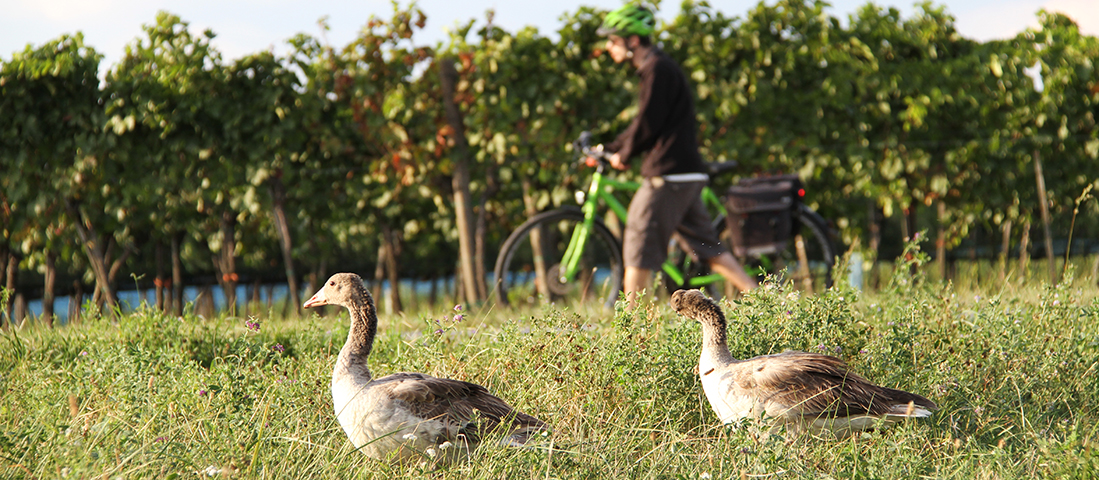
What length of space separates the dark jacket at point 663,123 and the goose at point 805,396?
2.59 m

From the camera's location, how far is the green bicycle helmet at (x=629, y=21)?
18.5ft

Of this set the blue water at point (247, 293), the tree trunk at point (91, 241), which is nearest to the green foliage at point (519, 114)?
the tree trunk at point (91, 241)

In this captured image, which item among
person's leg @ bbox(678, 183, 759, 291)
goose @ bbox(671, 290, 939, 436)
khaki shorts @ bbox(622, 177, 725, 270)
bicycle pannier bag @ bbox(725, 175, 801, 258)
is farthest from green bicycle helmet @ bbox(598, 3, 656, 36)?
goose @ bbox(671, 290, 939, 436)

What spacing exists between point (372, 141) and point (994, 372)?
18.1 feet

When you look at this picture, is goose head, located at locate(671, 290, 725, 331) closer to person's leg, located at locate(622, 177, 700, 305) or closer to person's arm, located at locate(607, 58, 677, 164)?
person's leg, located at locate(622, 177, 700, 305)

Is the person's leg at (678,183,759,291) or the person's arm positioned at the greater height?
the person's arm

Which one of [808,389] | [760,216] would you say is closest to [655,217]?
[760,216]

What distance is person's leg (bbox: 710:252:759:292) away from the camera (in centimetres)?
580

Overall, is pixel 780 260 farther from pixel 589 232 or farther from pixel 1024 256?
pixel 1024 256

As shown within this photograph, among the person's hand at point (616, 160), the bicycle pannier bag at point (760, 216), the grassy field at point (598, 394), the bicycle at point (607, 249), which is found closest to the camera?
the grassy field at point (598, 394)

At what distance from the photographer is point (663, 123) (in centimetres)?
557

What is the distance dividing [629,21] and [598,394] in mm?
2900

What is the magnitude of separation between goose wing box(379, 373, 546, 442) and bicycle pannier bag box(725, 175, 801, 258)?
3760 millimetres

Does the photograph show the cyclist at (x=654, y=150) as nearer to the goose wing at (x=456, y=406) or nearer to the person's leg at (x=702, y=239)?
the person's leg at (x=702, y=239)
